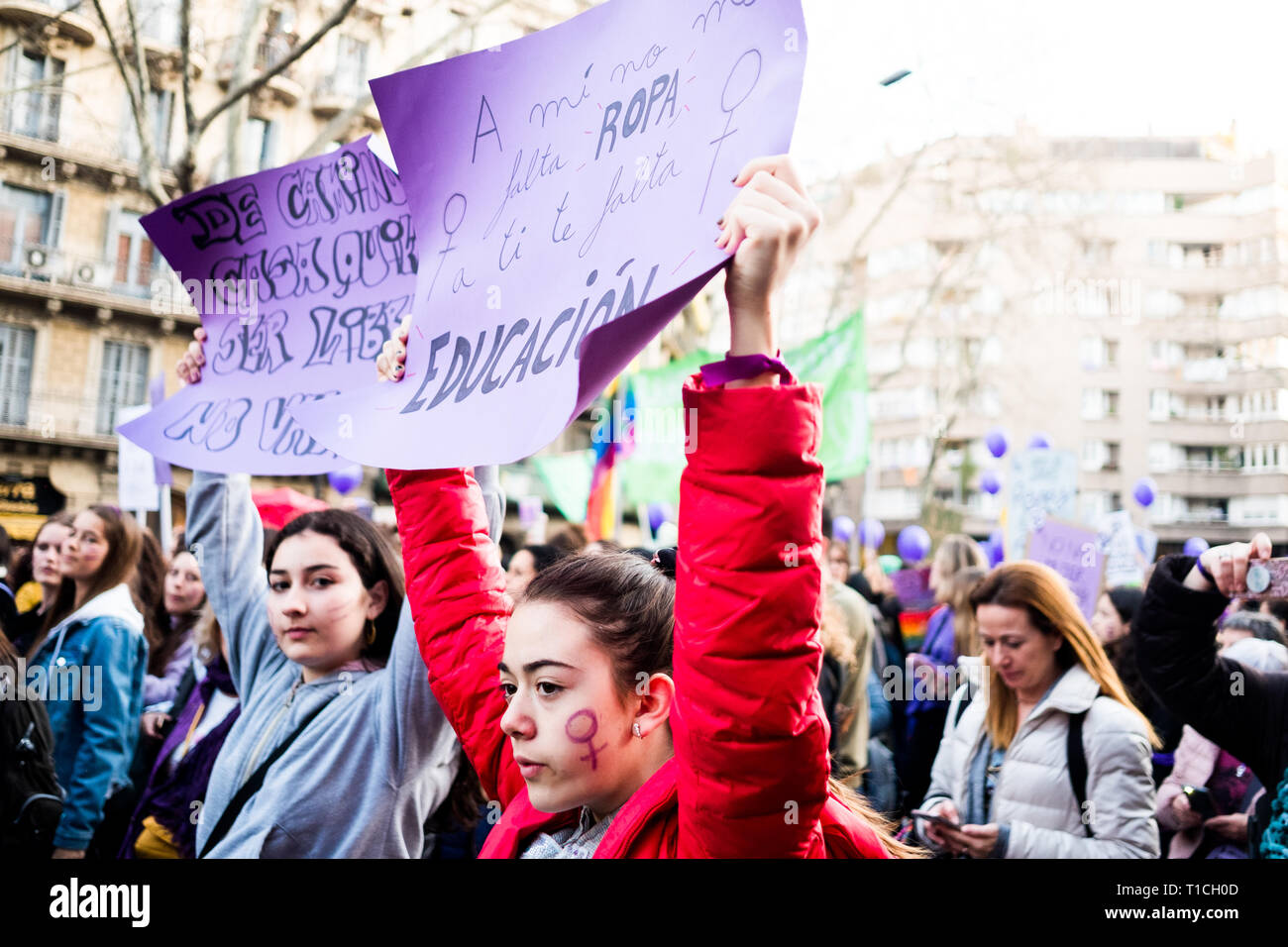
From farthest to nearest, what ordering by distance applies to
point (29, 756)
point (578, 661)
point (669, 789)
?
point (29, 756), point (578, 661), point (669, 789)

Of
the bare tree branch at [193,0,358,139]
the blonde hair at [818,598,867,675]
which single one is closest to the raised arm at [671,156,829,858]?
the blonde hair at [818,598,867,675]

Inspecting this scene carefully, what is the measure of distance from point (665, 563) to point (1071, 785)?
1.51 meters

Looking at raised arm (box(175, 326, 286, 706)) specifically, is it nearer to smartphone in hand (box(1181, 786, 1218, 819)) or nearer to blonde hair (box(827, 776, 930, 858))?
blonde hair (box(827, 776, 930, 858))

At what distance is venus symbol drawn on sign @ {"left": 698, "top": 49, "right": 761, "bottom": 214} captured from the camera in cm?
145

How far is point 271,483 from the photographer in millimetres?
24328

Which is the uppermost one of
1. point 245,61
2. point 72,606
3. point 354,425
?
point 245,61

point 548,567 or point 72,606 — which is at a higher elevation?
point 548,567

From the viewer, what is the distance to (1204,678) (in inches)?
101

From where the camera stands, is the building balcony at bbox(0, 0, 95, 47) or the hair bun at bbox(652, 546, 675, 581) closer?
the hair bun at bbox(652, 546, 675, 581)

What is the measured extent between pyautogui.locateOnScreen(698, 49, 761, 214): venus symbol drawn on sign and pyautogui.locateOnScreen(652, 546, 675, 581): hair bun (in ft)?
2.22

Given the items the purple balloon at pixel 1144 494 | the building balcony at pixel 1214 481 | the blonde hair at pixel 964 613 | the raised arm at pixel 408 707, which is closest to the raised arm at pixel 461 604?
the raised arm at pixel 408 707
